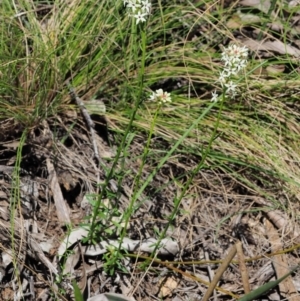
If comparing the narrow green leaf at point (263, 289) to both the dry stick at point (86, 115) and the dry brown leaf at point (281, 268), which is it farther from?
the dry stick at point (86, 115)

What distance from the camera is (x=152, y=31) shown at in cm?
284

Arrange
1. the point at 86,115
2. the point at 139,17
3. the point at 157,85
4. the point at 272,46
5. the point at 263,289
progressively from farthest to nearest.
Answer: the point at 272,46, the point at 157,85, the point at 86,115, the point at 139,17, the point at 263,289

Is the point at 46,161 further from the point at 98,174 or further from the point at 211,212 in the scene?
the point at 211,212

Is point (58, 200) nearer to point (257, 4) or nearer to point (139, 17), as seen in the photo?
point (139, 17)

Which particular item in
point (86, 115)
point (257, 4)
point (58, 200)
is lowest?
point (58, 200)

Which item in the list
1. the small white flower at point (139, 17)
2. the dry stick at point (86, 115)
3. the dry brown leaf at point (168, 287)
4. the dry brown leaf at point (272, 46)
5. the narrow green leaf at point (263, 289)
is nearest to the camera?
the narrow green leaf at point (263, 289)

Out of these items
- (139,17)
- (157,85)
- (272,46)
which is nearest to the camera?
(139,17)

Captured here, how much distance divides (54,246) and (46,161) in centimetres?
37

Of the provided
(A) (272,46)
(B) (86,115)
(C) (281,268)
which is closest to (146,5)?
(B) (86,115)

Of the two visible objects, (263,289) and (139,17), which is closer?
(263,289)

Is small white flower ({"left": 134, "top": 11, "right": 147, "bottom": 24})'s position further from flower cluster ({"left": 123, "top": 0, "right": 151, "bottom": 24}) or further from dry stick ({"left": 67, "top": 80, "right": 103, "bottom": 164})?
dry stick ({"left": 67, "top": 80, "right": 103, "bottom": 164})

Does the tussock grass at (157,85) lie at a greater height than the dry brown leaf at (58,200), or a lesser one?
greater

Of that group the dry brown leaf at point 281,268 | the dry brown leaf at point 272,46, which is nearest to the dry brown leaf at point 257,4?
the dry brown leaf at point 272,46

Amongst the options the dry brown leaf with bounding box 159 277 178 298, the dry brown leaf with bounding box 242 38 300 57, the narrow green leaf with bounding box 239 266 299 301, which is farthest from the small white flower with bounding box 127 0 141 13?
the dry brown leaf with bounding box 242 38 300 57
